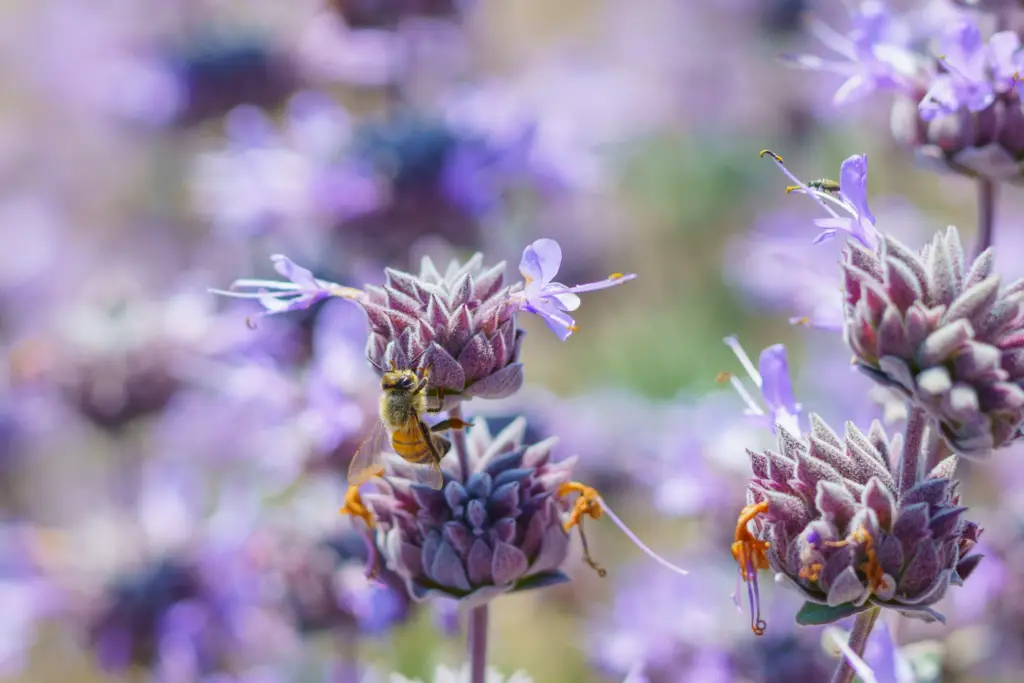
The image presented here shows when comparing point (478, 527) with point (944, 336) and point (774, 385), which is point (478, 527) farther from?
point (944, 336)

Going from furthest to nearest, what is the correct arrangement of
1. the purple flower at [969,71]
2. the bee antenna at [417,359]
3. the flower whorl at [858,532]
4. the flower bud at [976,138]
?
the flower bud at [976,138]
the purple flower at [969,71]
the bee antenna at [417,359]
the flower whorl at [858,532]

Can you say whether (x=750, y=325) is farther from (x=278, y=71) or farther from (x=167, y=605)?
(x=167, y=605)

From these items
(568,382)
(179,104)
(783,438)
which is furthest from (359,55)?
(783,438)

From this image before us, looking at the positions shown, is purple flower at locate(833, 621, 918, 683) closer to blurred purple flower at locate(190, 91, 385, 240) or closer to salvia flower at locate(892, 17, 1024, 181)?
salvia flower at locate(892, 17, 1024, 181)

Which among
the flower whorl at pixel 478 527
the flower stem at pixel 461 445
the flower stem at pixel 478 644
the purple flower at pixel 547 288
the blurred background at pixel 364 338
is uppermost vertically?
the purple flower at pixel 547 288

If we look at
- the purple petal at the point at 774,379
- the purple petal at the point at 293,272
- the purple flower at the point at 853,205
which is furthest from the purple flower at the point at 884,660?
the purple petal at the point at 293,272

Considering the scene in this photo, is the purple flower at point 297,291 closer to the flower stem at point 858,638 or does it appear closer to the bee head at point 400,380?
the bee head at point 400,380
